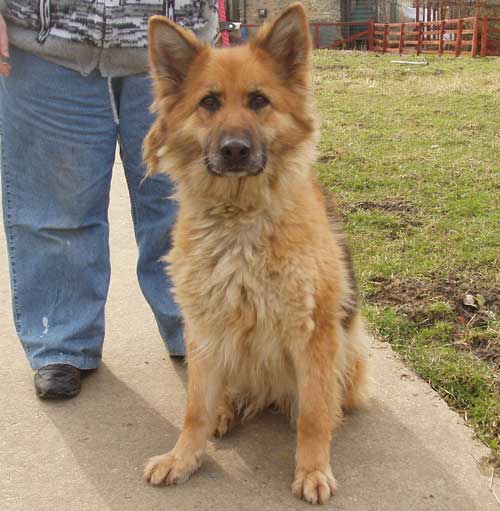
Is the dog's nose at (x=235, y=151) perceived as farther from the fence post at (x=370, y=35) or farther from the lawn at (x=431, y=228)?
the fence post at (x=370, y=35)

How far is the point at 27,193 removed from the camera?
10.9 feet

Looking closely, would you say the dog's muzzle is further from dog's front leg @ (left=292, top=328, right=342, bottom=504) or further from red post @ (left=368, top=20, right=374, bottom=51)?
red post @ (left=368, top=20, right=374, bottom=51)

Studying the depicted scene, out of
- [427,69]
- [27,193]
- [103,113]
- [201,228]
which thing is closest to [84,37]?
[103,113]

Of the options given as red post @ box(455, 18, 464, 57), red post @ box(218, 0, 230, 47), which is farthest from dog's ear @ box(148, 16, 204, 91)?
red post @ box(455, 18, 464, 57)

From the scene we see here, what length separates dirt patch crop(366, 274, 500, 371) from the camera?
11.9 ft

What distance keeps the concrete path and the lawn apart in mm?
198

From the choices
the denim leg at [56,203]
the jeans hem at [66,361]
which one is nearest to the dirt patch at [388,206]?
the denim leg at [56,203]

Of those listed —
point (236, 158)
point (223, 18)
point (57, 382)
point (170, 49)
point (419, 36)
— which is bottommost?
point (57, 382)

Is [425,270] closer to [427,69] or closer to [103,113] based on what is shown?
[103,113]

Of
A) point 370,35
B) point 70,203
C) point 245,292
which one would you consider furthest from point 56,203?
point 370,35

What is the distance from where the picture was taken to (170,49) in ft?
9.36

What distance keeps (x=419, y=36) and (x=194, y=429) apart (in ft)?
88.5

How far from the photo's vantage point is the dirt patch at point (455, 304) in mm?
3631

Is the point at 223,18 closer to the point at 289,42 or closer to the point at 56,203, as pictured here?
the point at 289,42
